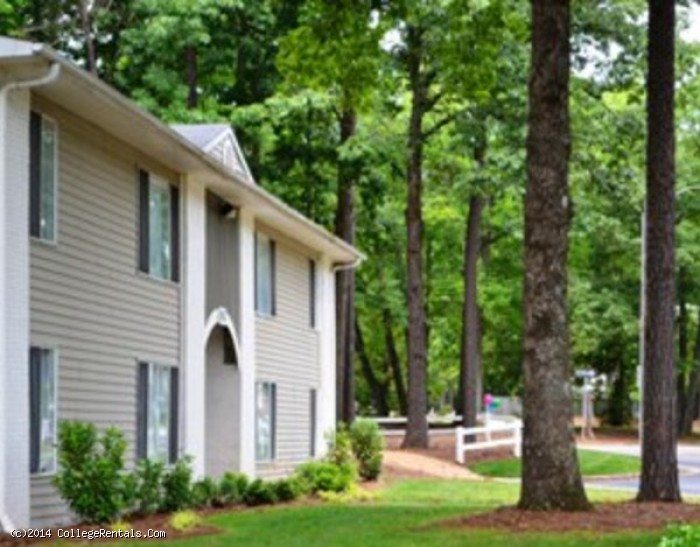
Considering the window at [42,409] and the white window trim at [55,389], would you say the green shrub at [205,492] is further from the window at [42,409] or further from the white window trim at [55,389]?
the window at [42,409]

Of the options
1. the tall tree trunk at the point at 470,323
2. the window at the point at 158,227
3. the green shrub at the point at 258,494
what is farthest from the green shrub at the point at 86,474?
the tall tree trunk at the point at 470,323

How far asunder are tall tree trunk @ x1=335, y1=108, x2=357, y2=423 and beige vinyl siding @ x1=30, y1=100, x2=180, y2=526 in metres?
16.6

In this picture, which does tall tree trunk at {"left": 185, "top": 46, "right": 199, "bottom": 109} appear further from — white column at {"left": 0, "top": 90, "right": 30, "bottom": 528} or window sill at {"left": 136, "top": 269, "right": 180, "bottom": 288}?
white column at {"left": 0, "top": 90, "right": 30, "bottom": 528}

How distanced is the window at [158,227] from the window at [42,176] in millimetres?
3281

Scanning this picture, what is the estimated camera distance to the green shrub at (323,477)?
24.7 metres

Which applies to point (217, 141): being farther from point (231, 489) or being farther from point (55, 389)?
point (55, 389)

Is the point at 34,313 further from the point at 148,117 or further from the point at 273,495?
the point at 273,495

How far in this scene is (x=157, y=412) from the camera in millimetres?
20781

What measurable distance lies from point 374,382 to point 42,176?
44.3 m

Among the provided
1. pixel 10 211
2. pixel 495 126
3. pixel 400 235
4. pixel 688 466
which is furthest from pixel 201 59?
pixel 10 211

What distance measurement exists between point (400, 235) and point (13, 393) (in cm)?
3540

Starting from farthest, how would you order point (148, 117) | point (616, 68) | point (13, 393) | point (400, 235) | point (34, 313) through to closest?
point (400, 235) < point (616, 68) < point (148, 117) < point (34, 313) < point (13, 393)

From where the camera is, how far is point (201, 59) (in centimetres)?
3653

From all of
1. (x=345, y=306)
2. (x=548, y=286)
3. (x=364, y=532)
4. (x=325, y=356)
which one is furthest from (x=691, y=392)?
(x=364, y=532)
